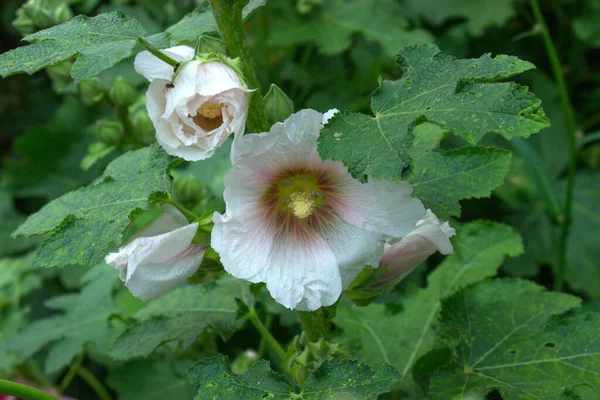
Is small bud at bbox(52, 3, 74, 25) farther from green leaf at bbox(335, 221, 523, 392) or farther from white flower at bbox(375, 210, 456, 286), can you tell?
white flower at bbox(375, 210, 456, 286)

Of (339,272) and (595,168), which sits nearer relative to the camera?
(339,272)

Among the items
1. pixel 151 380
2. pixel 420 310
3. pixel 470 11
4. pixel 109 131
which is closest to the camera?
pixel 420 310

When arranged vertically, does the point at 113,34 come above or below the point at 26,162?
above

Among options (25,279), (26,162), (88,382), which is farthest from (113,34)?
(26,162)

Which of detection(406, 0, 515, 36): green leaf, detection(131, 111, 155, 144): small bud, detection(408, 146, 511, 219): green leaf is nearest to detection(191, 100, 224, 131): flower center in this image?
detection(408, 146, 511, 219): green leaf

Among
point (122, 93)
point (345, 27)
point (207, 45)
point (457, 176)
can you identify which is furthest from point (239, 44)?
point (345, 27)

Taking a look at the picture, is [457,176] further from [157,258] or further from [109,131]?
[109,131]

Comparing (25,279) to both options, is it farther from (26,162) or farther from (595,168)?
(595,168)
